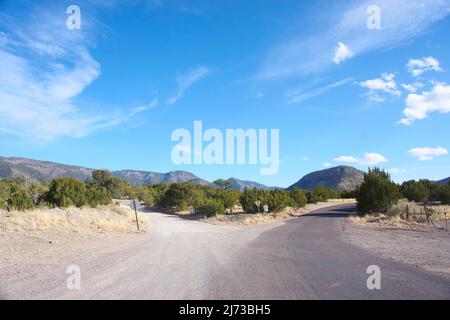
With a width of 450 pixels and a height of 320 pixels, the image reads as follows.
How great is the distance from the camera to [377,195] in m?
42.2

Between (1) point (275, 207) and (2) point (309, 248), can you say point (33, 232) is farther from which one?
(1) point (275, 207)

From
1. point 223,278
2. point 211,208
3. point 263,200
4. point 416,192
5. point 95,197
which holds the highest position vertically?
point 416,192

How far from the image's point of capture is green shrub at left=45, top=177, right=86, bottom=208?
109ft

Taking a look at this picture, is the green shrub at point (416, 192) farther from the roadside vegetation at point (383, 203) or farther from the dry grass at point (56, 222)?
the dry grass at point (56, 222)

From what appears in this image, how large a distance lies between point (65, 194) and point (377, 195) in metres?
30.7

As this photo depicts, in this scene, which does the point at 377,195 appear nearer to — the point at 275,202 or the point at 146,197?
the point at 275,202

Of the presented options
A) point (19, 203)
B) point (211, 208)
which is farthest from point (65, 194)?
point (211, 208)

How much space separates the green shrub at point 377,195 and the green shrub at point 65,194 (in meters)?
28.7

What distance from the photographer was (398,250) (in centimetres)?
1545

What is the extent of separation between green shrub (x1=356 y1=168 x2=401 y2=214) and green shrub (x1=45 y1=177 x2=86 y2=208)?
28.7m

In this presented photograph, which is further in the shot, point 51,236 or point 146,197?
point 146,197

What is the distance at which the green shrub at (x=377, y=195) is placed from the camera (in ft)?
139

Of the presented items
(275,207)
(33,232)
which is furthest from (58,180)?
(275,207)

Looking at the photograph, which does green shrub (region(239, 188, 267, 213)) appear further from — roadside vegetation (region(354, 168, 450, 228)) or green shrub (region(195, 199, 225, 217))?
roadside vegetation (region(354, 168, 450, 228))
